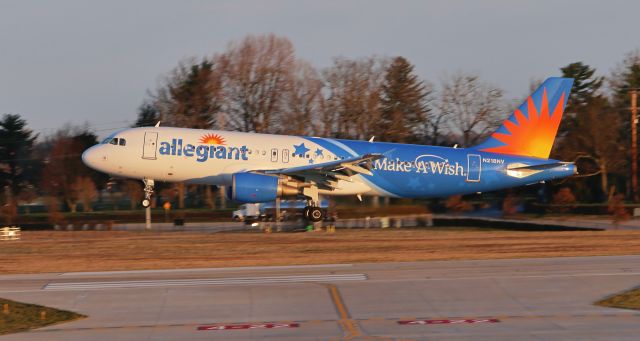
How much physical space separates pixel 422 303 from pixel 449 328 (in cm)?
297

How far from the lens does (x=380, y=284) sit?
891 inches

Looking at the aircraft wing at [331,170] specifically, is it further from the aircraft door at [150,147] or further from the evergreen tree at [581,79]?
the evergreen tree at [581,79]

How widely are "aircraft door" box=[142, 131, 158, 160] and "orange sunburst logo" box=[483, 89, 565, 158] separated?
1562 centimetres

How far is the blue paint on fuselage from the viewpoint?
39.6 meters

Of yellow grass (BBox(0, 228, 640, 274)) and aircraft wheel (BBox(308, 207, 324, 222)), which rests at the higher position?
aircraft wheel (BBox(308, 207, 324, 222))

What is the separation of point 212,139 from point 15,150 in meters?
54.8

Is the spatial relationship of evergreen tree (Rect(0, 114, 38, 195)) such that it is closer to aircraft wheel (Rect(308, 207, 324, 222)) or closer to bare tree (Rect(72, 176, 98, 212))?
bare tree (Rect(72, 176, 98, 212))

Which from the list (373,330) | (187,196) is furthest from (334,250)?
(187,196)

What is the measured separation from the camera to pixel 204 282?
23.8 metres

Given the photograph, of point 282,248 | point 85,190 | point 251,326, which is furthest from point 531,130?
point 85,190

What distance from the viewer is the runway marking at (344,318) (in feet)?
54.3

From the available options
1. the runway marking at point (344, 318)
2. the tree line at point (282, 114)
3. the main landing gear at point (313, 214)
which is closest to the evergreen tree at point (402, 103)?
the tree line at point (282, 114)

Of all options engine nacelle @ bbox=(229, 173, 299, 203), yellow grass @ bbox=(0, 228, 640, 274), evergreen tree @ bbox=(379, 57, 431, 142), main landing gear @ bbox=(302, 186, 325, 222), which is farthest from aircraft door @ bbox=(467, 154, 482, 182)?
evergreen tree @ bbox=(379, 57, 431, 142)

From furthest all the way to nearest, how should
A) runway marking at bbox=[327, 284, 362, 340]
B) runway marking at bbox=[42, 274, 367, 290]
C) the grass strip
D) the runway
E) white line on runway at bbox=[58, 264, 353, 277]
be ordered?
1. white line on runway at bbox=[58, 264, 353, 277]
2. runway marking at bbox=[42, 274, 367, 290]
3. the grass strip
4. the runway
5. runway marking at bbox=[327, 284, 362, 340]
